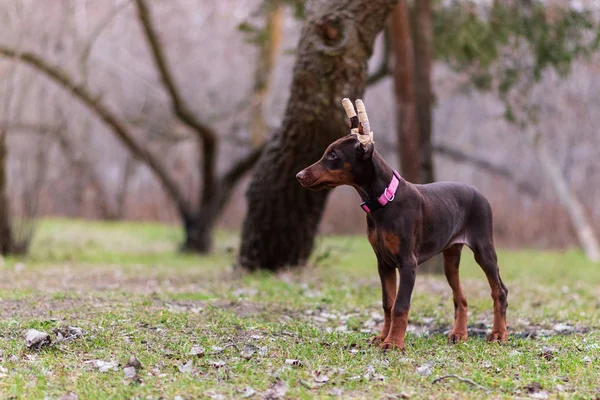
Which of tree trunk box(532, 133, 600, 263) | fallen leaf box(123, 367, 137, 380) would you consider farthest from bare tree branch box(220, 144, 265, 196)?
fallen leaf box(123, 367, 137, 380)

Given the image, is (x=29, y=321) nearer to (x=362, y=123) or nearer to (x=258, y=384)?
(x=258, y=384)

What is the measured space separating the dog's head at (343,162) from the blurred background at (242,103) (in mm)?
4333

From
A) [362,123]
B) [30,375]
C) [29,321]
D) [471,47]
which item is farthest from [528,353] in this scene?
[471,47]

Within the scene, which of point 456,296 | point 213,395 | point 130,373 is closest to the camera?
point 213,395

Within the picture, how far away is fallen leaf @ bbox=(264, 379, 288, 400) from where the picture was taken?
455cm

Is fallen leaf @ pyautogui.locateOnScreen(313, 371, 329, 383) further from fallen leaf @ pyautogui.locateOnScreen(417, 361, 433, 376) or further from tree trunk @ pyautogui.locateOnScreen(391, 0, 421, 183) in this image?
tree trunk @ pyautogui.locateOnScreen(391, 0, 421, 183)

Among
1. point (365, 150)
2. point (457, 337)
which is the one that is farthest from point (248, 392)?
point (457, 337)

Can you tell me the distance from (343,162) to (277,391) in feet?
6.11

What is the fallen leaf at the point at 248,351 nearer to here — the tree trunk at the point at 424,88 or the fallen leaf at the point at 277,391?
the fallen leaf at the point at 277,391

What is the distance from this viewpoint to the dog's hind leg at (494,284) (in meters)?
6.23

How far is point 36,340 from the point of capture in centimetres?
543

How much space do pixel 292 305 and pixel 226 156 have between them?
20279mm

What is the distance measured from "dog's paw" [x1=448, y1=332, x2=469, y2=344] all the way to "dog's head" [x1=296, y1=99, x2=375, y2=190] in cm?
172

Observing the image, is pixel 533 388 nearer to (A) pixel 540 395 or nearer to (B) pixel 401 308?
(A) pixel 540 395
